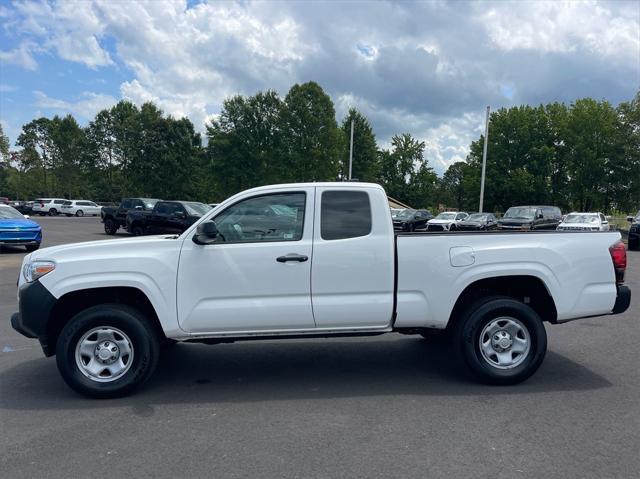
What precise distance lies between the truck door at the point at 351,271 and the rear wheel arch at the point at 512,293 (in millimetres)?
851

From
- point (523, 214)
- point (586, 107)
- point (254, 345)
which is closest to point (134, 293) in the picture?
point (254, 345)

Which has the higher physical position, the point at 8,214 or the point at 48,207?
the point at 8,214

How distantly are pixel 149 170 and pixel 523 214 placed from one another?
43.6 meters

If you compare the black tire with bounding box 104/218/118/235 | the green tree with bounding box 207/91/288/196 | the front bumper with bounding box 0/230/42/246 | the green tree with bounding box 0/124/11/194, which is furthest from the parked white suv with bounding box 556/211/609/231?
the green tree with bounding box 0/124/11/194

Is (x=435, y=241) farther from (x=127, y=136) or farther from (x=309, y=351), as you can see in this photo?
(x=127, y=136)

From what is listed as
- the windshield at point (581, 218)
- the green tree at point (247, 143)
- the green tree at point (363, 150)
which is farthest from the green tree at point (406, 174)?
the windshield at point (581, 218)

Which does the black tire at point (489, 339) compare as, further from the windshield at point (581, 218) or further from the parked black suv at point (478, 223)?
the parked black suv at point (478, 223)

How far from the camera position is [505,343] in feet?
16.6

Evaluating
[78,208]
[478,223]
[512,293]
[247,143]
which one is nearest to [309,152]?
[247,143]

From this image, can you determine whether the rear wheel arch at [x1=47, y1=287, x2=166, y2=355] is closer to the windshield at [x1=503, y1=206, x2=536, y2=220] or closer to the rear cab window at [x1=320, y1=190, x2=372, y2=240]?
the rear cab window at [x1=320, y1=190, x2=372, y2=240]

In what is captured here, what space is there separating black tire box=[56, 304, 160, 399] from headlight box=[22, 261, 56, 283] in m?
0.48

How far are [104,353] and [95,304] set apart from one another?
1.61 ft

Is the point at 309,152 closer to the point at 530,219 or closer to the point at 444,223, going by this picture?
the point at 444,223

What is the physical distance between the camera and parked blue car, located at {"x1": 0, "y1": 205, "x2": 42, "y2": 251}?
53.0ft
